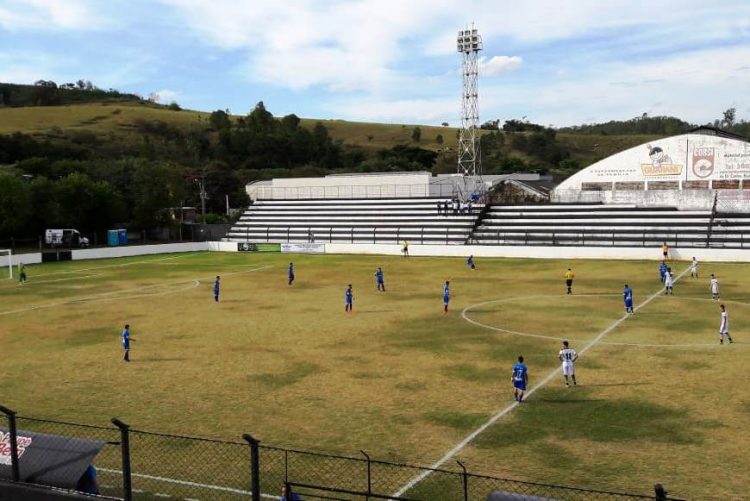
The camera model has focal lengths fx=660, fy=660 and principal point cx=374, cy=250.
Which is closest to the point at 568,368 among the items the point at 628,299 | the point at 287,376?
the point at 287,376

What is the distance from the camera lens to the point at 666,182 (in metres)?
68.8

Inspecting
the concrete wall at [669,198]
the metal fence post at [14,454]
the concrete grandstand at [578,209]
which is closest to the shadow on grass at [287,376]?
the metal fence post at [14,454]

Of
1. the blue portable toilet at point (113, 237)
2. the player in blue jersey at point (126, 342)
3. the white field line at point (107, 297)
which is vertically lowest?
the white field line at point (107, 297)

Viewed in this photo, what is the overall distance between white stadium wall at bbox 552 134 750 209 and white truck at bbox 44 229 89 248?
57627 millimetres

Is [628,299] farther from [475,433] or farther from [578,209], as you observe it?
[578,209]

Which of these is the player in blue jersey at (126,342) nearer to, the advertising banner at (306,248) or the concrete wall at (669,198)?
the advertising banner at (306,248)

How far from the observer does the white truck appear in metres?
76.2

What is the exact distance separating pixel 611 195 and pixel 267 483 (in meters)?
64.9

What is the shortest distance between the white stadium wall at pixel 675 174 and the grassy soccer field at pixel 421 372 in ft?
80.3

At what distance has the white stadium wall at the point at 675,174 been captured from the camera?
65.4 metres

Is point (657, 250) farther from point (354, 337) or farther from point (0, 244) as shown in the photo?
point (0, 244)

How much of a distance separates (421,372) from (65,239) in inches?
2615

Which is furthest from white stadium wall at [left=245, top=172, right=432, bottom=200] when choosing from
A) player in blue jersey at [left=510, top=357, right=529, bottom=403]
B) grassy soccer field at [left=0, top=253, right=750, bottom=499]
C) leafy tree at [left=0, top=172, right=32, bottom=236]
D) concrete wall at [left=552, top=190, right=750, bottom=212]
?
player in blue jersey at [left=510, top=357, right=529, bottom=403]

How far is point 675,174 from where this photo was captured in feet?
224
